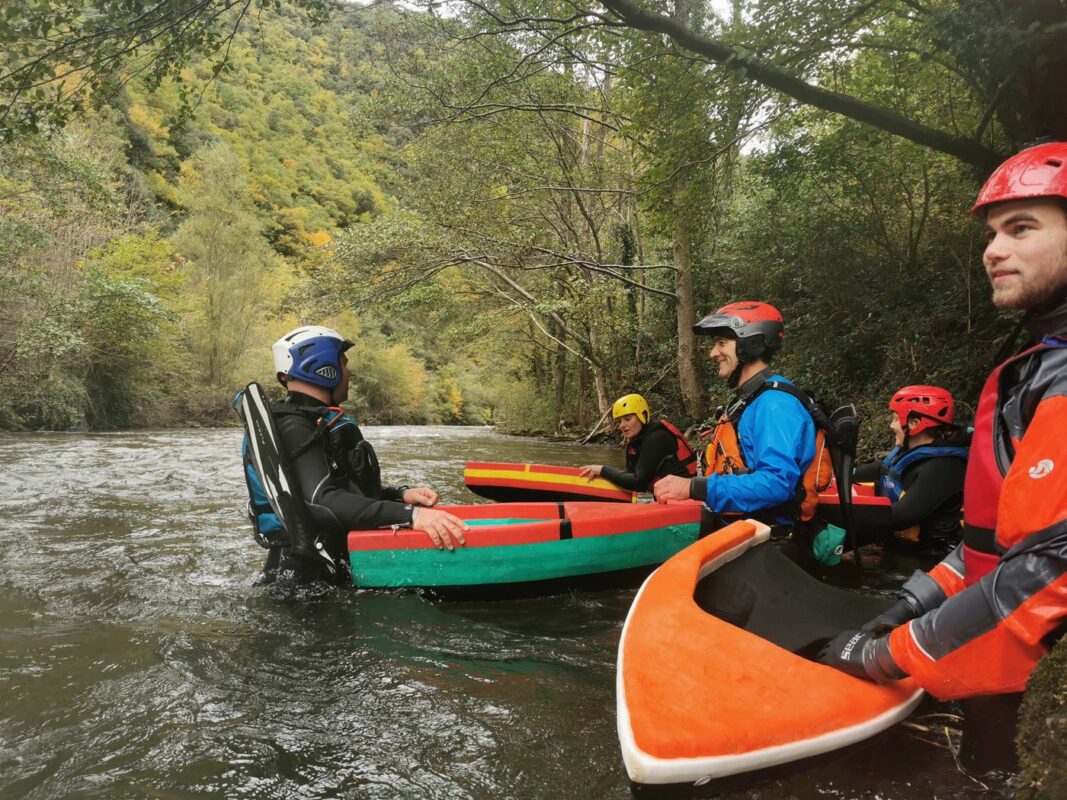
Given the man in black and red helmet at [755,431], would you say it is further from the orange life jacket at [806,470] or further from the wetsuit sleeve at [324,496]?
the wetsuit sleeve at [324,496]

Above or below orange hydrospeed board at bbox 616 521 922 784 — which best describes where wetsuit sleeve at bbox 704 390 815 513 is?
above

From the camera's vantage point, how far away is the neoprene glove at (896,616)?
5.43 ft

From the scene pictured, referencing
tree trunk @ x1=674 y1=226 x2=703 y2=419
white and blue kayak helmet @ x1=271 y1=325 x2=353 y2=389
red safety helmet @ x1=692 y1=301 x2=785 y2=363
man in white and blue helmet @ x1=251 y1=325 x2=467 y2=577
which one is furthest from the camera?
tree trunk @ x1=674 y1=226 x2=703 y2=419

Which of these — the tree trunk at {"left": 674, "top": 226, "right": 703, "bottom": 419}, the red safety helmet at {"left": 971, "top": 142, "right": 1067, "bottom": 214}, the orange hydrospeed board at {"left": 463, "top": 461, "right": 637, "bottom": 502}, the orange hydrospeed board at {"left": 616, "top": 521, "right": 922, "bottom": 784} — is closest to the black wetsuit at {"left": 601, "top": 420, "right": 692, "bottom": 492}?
→ the orange hydrospeed board at {"left": 463, "top": 461, "right": 637, "bottom": 502}

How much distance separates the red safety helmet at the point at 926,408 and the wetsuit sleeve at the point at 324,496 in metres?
3.52

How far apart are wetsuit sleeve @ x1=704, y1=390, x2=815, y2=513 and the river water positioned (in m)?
0.99

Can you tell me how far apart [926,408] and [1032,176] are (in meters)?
3.40

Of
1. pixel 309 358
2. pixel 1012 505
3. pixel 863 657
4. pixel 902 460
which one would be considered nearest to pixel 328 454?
pixel 309 358

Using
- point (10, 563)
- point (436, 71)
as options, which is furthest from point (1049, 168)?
point (436, 71)

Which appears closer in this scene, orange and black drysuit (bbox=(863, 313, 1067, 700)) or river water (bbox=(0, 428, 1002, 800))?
orange and black drysuit (bbox=(863, 313, 1067, 700))

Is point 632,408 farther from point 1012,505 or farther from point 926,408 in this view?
point 1012,505

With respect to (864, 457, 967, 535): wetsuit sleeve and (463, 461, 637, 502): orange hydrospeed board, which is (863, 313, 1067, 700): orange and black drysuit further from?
(463, 461, 637, 502): orange hydrospeed board

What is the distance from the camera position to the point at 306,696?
2.45 metres

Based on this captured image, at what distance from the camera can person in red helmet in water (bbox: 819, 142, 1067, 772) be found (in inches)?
48.0
